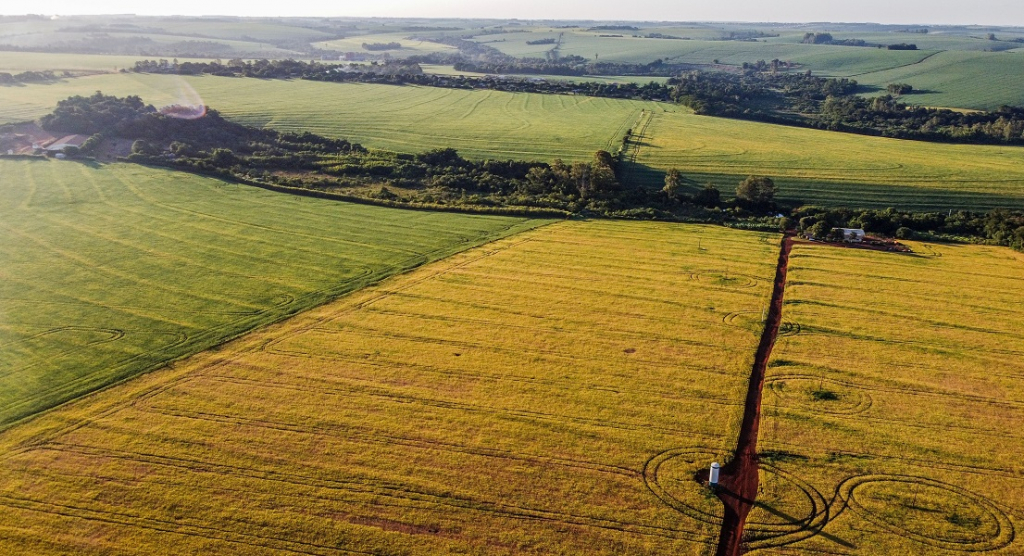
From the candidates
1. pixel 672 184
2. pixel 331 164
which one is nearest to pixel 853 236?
pixel 672 184

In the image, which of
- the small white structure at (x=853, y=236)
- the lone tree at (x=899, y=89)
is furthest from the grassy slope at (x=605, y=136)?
the lone tree at (x=899, y=89)

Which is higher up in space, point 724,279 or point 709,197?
point 709,197

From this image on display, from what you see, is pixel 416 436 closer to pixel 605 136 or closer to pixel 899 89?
pixel 605 136

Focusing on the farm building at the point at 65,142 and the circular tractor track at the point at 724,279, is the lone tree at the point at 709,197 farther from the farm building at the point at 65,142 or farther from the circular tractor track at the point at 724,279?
the farm building at the point at 65,142

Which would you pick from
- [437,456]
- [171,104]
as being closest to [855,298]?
[437,456]

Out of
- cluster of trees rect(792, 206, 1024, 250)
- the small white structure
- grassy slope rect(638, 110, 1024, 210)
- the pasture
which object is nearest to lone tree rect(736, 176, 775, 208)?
cluster of trees rect(792, 206, 1024, 250)

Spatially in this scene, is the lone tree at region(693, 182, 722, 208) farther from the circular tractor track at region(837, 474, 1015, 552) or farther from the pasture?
the circular tractor track at region(837, 474, 1015, 552)
